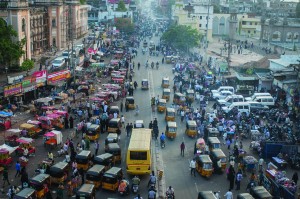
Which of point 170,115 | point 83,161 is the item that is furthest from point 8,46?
point 83,161

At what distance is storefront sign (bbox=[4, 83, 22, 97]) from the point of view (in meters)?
35.0

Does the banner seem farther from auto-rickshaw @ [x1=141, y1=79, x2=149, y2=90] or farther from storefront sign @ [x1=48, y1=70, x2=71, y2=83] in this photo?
auto-rickshaw @ [x1=141, y1=79, x2=149, y2=90]

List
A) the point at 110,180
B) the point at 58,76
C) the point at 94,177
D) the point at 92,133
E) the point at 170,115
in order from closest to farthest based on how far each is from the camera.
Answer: the point at 110,180, the point at 94,177, the point at 92,133, the point at 170,115, the point at 58,76

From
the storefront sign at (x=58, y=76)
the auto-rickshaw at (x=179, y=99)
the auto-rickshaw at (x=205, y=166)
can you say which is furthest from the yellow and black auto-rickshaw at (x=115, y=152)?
the storefront sign at (x=58, y=76)

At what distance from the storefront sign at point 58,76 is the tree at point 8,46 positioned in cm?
637

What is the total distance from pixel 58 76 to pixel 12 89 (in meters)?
7.82

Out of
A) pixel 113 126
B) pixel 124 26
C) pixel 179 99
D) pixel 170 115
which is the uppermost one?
pixel 124 26

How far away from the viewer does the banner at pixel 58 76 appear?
137 ft

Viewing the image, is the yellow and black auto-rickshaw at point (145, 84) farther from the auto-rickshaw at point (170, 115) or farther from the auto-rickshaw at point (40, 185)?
the auto-rickshaw at point (40, 185)

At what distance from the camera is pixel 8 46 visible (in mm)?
44594

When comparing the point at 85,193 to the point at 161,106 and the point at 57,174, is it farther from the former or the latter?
the point at 161,106

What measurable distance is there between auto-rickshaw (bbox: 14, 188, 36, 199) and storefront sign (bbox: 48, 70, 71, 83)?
74.3 ft

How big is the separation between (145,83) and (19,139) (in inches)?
890

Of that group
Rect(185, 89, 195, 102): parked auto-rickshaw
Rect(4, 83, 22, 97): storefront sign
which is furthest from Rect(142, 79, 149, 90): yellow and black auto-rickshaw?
Rect(4, 83, 22, 97): storefront sign
